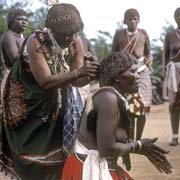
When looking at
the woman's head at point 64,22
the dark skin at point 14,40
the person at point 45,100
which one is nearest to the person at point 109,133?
the person at point 45,100

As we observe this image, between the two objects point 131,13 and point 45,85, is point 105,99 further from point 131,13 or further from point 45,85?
point 131,13

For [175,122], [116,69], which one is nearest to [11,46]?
[116,69]

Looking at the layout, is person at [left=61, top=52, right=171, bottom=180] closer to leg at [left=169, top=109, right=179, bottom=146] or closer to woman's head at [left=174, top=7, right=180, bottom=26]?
woman's head at [left=174, top=7, right=180, bottom=26]

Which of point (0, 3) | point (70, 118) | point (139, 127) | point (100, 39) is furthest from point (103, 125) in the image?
point (100, 39)

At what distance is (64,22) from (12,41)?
2102mm

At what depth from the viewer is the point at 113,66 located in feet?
10.4

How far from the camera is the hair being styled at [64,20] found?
3.49 m

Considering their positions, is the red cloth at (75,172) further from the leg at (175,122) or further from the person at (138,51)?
the leg at (175,122)

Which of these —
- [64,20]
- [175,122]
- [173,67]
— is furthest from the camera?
[175,122]

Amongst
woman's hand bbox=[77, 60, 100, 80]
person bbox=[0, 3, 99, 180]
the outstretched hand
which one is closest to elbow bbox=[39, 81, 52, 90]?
person bbox=[0, 3, 99, 180]

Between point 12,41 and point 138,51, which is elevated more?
point 12,41

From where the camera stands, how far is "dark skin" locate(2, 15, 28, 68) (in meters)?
5.38

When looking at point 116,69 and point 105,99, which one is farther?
point 116,69

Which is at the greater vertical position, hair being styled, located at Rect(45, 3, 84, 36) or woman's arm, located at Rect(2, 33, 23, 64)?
hair being styled, located at Rect(45, 3, 84, 36)
